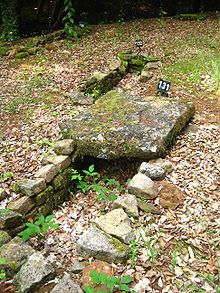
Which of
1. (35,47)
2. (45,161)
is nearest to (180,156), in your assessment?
(45,161)

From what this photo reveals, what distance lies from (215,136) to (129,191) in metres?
1.68

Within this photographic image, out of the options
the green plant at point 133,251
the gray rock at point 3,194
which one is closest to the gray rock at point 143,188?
the green plant at point 133,251

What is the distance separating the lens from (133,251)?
10.1 ft

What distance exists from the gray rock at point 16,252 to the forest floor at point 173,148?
444 millimetres

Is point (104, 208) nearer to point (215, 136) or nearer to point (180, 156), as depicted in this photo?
point (180, 156)

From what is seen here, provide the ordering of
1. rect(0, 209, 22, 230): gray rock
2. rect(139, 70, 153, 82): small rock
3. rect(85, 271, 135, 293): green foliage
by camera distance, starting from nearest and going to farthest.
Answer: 1. rect(85, 271, 135, 293): green foliage
2. rect(0, 209, 22, 230): gray rock
3. rect(139, 70, 153, 82): small rock

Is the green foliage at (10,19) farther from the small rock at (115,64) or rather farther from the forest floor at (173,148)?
the small rock at (115,64)

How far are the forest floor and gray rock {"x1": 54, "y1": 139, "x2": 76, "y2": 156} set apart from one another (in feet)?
0.84

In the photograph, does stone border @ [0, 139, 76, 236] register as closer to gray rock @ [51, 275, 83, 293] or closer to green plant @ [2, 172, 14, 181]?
green plant @ [2, 172, 14, 181]

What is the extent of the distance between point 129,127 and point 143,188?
3.66 feet

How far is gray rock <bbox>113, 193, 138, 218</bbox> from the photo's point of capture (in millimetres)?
3504

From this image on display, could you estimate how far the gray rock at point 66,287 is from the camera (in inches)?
104

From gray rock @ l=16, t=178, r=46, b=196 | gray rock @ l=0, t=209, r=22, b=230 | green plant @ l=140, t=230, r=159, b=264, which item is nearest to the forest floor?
green plant @ l=140, t=230, r=159, b=264

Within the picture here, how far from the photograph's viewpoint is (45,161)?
4426 millimetres
